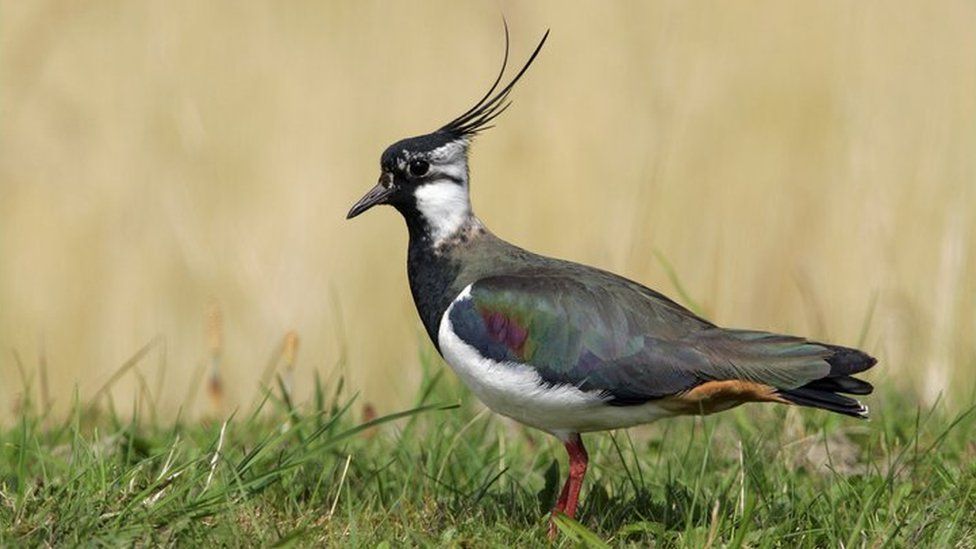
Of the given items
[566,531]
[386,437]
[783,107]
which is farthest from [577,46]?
[566,531]

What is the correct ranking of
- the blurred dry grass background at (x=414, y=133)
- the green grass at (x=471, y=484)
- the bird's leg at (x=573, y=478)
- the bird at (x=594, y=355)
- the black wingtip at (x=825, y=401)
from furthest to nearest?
1. the blurred dry grass background at (x=414, y=133)
2. the bird's leg at (x=573, y=478)
3. the bird at (x=594, y=355)
4. the black wingtip at (x=825, y=401)
5. the green grass at (x=471, y=484)

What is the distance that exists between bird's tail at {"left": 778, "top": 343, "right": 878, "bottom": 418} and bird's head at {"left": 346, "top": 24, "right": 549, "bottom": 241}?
139 cm

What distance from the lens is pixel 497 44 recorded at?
8.71m

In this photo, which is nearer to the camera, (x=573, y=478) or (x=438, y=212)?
(x=573, y=478)

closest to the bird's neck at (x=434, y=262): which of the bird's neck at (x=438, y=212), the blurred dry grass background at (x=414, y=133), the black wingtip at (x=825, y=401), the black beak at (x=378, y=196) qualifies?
the bird's neck at (x=438, y=212)

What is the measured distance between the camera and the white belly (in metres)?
5.04

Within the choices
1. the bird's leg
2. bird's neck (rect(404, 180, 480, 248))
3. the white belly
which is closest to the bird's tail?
the white belly

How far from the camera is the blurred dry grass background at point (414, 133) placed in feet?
27.0

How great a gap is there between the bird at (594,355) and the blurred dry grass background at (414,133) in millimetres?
2779

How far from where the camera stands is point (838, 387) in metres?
4.99

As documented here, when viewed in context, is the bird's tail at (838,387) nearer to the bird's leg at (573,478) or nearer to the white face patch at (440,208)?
the bird's leg at (573,478)

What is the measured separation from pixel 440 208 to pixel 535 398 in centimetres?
90

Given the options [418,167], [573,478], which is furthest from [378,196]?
[573,478]

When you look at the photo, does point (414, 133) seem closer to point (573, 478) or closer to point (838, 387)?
point (573, 478)
